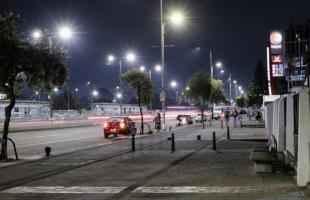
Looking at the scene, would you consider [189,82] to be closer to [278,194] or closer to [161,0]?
[161,0]

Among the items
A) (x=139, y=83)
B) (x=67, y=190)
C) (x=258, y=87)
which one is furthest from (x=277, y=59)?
(x=258, y=87)

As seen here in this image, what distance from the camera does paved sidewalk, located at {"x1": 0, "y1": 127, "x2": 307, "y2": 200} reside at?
1049 centimetres

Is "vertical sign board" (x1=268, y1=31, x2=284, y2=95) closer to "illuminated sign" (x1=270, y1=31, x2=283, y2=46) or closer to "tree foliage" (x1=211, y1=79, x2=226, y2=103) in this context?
"illuminated sign" (x1=270, y1=31, x2=283, y2=46)

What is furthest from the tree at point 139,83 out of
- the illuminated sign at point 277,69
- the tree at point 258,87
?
the tree at point 258,87

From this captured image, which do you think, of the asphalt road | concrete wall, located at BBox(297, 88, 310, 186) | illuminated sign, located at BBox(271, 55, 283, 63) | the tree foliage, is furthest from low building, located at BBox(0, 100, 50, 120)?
concrete wall, located at BBox(297, 88, 310, 186)

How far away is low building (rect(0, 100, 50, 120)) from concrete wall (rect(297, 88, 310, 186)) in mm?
52305

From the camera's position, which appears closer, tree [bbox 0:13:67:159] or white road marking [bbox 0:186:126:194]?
white road marking [bbox 0:186:126:194]

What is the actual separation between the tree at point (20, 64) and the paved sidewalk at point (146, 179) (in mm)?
3116

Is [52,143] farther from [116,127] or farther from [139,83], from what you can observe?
[139,83]

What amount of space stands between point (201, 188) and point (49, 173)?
5373 mm

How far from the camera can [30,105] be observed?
7406 cm

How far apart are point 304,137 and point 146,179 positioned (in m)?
4.20

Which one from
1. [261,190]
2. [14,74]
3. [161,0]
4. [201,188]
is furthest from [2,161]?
[161,0]

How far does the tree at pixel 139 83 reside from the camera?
40.7 metres
